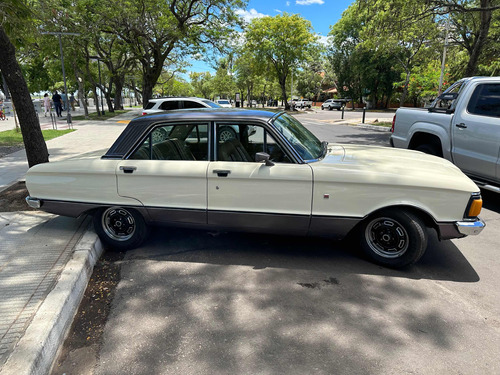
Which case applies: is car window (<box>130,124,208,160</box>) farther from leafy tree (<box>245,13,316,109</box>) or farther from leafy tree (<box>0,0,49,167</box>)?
leafy tree (<box>245,13,316,109</box>)

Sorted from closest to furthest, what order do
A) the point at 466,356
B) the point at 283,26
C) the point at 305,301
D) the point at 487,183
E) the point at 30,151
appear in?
1. the point at 466,356
2. the point at 305,301
3. the point at 487,183
4. the point at 30,151
5. the point at 283,26

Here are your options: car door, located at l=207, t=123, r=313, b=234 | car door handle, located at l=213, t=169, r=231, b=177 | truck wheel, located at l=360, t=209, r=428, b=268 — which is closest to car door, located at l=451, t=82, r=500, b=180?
truck wheel, located at l=360, t=209, r=428, b=268

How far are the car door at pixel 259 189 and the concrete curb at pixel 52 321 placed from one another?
1374 mm

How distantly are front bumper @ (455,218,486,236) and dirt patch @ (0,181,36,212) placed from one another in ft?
18.6

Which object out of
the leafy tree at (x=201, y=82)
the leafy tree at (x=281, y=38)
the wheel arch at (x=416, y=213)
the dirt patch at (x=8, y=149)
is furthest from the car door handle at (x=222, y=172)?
the leafy tree at (x=201, y=82)

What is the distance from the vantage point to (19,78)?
17.6ft

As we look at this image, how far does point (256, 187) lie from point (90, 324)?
1924mm

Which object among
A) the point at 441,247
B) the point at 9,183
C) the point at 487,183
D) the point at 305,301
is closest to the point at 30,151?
the point at 9,183

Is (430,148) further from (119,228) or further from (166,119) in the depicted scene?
(119,228)

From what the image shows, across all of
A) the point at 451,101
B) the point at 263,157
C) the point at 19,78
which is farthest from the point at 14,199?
the point at 451,101

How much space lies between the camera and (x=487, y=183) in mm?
5188

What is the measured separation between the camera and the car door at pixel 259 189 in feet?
11.2

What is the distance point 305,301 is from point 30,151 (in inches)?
203

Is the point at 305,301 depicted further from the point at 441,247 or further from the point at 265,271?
the point at 441,247
